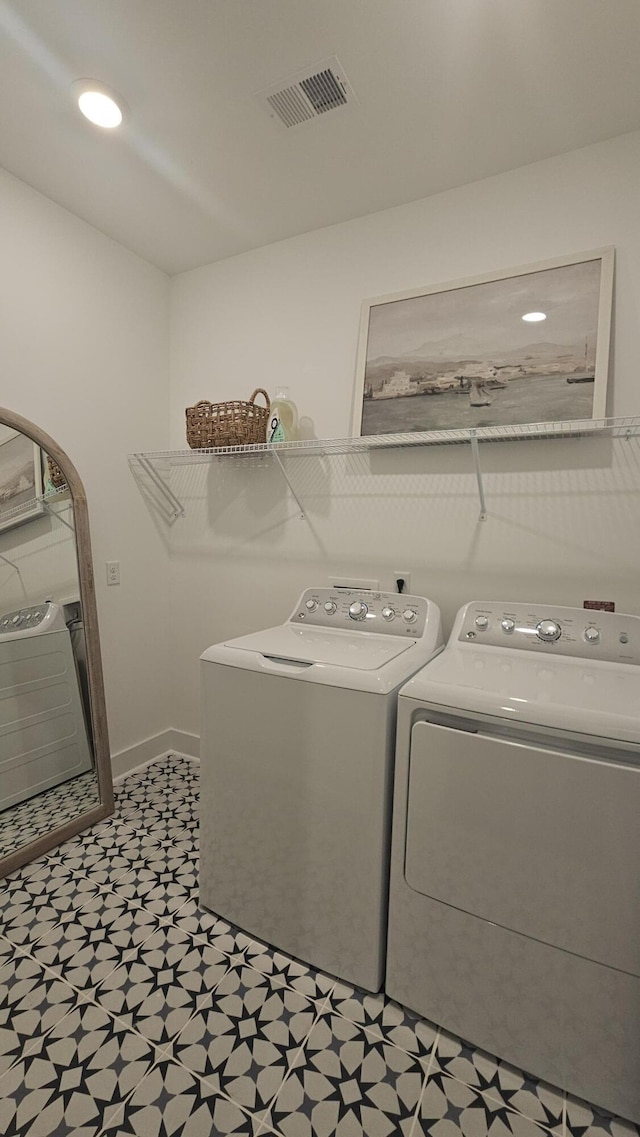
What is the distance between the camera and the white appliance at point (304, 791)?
4.55 feet

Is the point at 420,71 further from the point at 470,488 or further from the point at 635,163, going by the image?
the point at 470,488

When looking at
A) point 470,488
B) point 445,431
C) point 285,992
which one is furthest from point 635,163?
point 285,992

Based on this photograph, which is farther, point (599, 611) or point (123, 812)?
point (123, 812)

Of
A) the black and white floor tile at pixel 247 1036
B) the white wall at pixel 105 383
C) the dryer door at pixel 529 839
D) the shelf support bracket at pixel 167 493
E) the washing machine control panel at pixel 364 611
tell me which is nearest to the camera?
the dryer door at pixel 529 839

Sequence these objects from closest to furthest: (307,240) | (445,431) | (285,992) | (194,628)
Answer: (285,992) < (445,431) < (307,240) < (194,628)

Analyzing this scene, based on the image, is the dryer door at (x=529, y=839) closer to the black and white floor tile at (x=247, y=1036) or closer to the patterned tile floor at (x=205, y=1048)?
the patterned tile floor at (x=205, y=1048)

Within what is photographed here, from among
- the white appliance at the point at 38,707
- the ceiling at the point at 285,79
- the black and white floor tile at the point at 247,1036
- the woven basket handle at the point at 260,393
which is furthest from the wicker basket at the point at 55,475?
the black and white floor tile at the point at 247,1036

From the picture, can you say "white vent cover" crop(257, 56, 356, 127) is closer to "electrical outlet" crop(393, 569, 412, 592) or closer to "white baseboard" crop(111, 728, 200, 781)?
"electrical outlet" crop(393, 569, 412, 592)

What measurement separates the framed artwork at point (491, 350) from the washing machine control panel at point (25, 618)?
1.47 metres

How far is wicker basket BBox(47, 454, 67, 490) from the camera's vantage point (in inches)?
84.7

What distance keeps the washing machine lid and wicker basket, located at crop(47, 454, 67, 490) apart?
1087 mm

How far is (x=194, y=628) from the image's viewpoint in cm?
273

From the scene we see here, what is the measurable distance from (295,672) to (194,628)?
1.39 meters

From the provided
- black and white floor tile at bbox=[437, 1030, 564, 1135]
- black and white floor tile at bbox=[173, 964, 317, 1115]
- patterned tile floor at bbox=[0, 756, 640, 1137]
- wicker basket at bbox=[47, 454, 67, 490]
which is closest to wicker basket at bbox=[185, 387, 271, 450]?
wicker basket at bbox=[47, 454, 67, 490]
